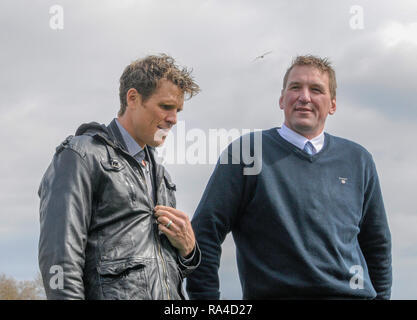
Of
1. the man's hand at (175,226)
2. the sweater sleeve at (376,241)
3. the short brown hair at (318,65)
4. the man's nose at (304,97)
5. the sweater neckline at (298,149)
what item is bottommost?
the sweater sleeve at (376,241)

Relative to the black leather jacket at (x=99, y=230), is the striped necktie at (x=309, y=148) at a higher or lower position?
higher

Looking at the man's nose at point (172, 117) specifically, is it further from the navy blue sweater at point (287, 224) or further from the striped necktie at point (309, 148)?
the striped necktie at point (309, 148)

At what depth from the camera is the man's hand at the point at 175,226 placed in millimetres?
4161

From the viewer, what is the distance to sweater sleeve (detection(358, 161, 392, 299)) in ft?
19.4

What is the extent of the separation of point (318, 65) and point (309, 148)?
0.88 m

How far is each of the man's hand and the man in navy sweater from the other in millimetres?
1016

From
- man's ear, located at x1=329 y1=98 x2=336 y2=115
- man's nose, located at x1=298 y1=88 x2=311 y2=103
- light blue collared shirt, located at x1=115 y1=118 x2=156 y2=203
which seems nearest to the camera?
light blue collared shirt, located at x1=115 y1=118 x2=156 y2=203

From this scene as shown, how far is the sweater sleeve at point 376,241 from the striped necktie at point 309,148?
0.74 m

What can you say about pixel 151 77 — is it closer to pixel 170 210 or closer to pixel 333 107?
pixel 170 210

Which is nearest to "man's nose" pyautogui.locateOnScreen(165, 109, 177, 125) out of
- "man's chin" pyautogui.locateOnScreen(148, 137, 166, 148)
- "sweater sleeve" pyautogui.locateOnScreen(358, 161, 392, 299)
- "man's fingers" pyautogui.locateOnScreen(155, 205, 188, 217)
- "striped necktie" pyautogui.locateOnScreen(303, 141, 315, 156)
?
"man's chin" pyautogui.locateOnScreen(148, 137, 166, 148)

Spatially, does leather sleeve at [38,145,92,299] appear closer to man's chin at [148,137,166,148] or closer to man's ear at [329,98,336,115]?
man's chin at [148,137,166,148]

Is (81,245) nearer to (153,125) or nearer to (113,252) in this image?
(113,252)

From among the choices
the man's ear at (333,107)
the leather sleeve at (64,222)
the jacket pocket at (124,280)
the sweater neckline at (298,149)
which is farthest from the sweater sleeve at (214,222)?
the leather sleeve at (64,222)

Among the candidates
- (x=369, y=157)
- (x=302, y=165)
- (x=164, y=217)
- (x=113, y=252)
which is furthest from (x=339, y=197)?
(x=113, y=252)
